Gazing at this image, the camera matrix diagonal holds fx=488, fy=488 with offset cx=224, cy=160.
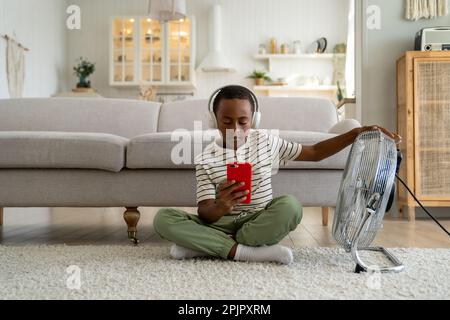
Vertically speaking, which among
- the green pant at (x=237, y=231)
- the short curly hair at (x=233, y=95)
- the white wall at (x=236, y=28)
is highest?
the white wall at (x=236, y=28)

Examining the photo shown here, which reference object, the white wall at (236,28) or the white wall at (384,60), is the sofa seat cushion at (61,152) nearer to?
the white wall at (384,60)

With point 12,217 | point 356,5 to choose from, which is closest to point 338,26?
point 356,5

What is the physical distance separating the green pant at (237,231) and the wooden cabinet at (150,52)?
15.6 feet

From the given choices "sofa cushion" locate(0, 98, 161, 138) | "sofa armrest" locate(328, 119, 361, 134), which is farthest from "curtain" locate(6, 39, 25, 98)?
"sofa armrest" locate(328, 119, 361, 134)

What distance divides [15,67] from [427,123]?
3573 millimetres

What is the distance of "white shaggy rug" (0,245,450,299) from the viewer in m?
1.09

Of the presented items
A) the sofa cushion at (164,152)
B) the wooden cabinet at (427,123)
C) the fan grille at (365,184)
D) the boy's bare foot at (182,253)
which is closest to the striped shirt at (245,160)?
the boy's bare foot at (182,253)

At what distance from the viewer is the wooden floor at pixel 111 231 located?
2.00 metres

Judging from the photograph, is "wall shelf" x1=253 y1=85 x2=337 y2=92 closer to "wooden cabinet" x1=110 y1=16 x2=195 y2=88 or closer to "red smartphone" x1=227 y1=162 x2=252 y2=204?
"wooden cabinet" x1=110 y1=16 x2=195 y2=88

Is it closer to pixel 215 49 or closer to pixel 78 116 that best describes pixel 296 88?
pixel 215 49

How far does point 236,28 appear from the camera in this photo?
6.34 metres

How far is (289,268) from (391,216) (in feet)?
6.18

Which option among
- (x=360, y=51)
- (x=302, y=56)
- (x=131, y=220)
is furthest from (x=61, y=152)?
(x=302, y=56)

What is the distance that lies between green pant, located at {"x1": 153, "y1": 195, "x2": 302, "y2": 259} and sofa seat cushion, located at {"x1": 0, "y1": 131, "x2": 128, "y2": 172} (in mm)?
518
